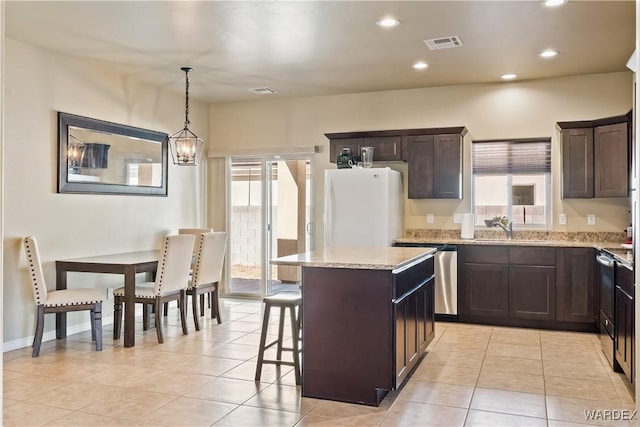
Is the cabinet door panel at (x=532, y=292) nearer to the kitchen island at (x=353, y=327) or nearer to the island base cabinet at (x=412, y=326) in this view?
the island base cabinet at (x=412, y=326)

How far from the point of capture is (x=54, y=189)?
16.0 ft

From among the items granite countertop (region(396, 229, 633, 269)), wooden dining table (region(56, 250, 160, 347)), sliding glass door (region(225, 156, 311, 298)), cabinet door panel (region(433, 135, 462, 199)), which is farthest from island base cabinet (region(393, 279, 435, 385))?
sliding glass door (region(225, 156, 311, 298))

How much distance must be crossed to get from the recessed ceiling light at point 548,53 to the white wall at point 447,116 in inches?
35.9

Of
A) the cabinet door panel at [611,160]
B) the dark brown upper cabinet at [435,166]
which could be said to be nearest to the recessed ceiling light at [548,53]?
the cabinet door panel at [611,160]

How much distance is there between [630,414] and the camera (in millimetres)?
3061

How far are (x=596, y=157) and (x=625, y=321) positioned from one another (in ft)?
8.01

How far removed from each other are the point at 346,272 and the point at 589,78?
3.98 meters

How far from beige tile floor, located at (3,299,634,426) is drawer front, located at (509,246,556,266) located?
76 cm

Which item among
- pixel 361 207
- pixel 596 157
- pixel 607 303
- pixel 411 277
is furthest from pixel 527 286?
pixel 411 277

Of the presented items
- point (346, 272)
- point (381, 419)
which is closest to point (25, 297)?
point (346, 272)

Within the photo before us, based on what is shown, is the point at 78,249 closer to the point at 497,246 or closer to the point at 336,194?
the point at 336,194

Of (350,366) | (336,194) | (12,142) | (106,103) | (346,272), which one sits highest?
(106,103)

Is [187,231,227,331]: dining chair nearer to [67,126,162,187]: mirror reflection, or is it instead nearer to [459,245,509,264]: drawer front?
[67,126,162,187]: mirror reflection

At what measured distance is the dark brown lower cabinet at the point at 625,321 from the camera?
320cm
